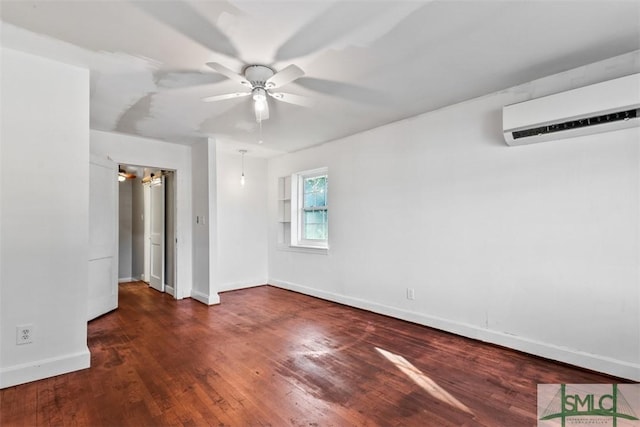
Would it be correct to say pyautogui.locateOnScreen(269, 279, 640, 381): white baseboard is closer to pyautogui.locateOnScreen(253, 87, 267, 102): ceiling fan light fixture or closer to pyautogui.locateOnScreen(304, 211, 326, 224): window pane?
pyautogui.locateOnScreen(304, 211, 326, 224): window pane

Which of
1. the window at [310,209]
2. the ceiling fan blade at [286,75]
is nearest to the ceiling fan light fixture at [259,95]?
the ceiling fan blade at [286,75]

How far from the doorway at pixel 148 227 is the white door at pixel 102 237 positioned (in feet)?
1.81

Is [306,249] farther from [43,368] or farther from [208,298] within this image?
[43,368]

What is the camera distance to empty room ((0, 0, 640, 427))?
200cm

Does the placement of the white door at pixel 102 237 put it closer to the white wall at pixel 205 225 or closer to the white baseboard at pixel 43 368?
the white wall at pixel 205 225

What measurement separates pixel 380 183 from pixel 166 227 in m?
3.81

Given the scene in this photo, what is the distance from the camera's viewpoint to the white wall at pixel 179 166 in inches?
178

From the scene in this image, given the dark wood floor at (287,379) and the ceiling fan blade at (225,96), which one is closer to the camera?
the dark wood floor at (287,379)

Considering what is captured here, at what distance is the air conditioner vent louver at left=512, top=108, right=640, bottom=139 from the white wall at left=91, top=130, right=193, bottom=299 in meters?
4.58

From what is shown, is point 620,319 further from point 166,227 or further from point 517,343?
point 166,227

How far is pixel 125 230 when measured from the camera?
6.85 m

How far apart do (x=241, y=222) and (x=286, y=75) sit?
383 centimetres

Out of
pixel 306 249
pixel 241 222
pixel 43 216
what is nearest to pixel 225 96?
pixel 43 216

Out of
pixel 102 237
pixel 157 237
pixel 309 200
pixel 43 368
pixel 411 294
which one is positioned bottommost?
pixel 43 368
